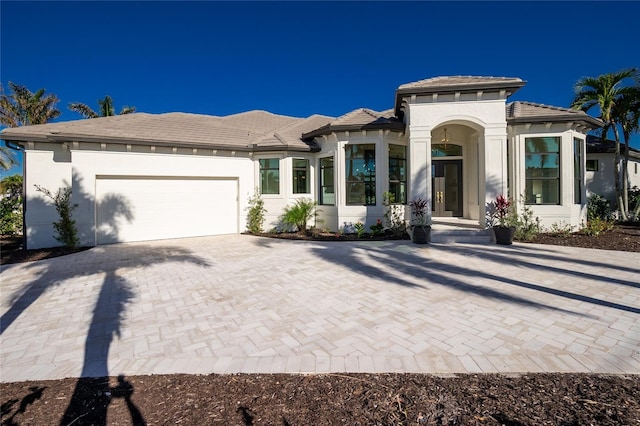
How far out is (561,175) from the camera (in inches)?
404

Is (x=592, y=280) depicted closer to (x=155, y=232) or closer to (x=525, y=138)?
(x=525, y=138)

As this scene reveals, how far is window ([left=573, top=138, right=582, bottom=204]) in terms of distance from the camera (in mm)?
10585

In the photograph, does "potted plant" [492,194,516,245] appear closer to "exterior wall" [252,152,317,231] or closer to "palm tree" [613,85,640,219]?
"exterior wall" [252,152,317,231]

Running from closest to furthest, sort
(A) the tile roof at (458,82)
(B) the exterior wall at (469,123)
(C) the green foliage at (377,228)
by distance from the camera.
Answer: (A) the tile roof at (458,82), (B) the exterior wall at (469,123), (C) the green foliage at (377,228)

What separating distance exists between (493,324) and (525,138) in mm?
9625

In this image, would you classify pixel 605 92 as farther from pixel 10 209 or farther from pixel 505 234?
pixel 10 209

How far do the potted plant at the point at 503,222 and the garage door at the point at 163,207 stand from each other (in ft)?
32.1

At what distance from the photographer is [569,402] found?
221 cm

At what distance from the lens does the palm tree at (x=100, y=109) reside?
2159 cm

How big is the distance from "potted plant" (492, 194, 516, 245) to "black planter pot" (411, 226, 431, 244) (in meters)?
2.00

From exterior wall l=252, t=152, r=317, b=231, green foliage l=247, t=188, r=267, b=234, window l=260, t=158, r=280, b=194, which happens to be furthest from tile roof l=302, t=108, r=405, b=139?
green foliage l=247, t=188, r=267, b=234

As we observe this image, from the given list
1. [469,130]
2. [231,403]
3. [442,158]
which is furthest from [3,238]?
[469,130]

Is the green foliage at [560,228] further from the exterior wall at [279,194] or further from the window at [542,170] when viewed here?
the exterior wall at [279,194]

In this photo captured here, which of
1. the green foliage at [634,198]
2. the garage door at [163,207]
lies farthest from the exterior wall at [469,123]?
the green foliage at [634,198]
